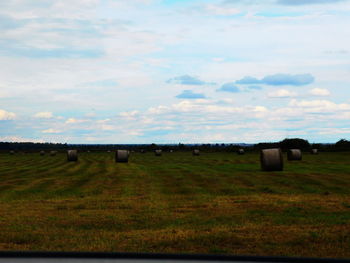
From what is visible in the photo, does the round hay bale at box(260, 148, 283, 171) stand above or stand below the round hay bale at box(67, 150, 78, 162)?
below

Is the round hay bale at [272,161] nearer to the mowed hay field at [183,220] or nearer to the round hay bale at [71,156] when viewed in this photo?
the mowed hay field at [183,220]

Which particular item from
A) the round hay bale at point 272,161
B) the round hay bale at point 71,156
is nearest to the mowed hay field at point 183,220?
the round hay bale at point 272,161

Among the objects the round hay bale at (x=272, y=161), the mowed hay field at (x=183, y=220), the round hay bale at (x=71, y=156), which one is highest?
the round hay bale at (x=71, y=156)

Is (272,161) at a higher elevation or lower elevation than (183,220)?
higher

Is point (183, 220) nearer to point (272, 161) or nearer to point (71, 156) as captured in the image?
point (272, 161)

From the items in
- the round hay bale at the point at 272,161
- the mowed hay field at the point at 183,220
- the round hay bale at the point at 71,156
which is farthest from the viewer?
the round hay bale at the point at 71,156

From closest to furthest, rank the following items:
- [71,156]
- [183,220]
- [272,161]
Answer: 1. [183,220]
2. [272,161]
3. [71,156]

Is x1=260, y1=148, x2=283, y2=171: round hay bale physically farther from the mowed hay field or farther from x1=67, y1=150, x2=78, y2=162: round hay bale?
x1=67, y1=150, x2=78, y2=162: round hay bale

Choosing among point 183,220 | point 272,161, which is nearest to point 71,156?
point 272,161

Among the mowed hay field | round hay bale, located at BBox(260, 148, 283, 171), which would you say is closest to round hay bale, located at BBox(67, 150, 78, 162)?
round hay bale, located at BBox(260, 148, 283, 171)

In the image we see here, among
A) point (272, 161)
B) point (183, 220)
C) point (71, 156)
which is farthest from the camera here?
point (71, 156)

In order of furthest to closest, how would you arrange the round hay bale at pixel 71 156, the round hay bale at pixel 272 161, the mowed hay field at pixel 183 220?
1. the round hay bale at pixel 71 156
2. the round hay bale at pixel 272 161
3. the mowed hay field at pixel 183 220

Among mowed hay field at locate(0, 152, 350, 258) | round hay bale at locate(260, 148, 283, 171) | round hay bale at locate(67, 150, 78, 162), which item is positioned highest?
round hay bale at locate(67, 150, 78, 162)

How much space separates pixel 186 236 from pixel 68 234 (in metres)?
2.62
